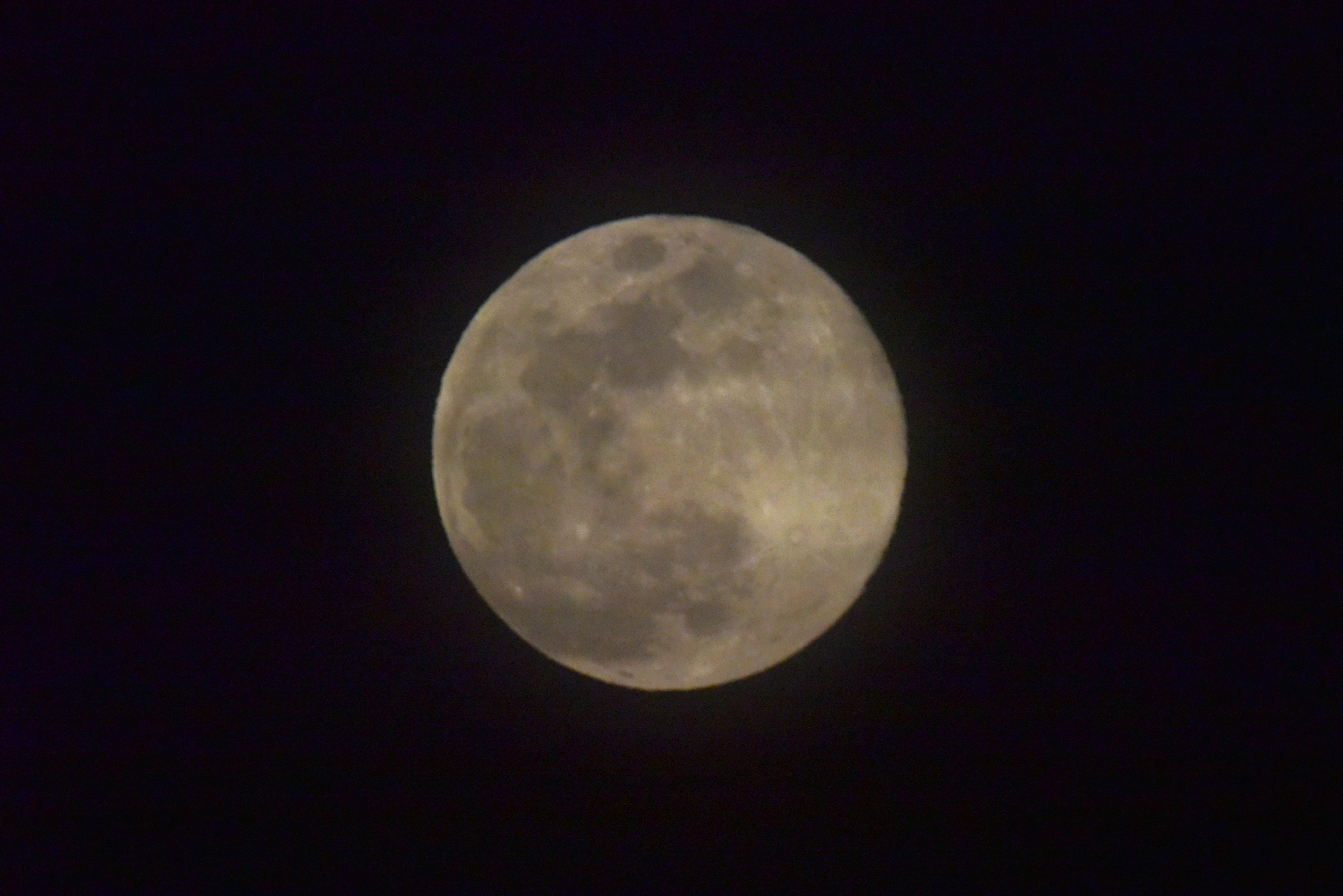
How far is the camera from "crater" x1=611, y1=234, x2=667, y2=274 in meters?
4.68

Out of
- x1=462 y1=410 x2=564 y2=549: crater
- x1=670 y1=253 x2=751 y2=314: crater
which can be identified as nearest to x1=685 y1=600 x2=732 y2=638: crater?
x1=462 y1=410 x2=564 y2=549: crater

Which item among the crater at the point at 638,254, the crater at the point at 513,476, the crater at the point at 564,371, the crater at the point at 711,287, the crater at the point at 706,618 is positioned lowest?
the crater at the point at 706,618

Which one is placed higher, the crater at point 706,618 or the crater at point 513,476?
the crater at point 513,476

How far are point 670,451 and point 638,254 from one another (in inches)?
45.5

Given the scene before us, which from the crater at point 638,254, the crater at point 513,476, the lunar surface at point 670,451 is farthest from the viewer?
the crater at point 638,254

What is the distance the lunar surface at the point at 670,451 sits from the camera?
4297 millimetres

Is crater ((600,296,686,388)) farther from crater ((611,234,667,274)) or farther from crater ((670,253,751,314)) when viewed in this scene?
crater ((611,234,667,274))

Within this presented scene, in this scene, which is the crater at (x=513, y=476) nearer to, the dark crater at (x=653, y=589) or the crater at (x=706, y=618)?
the dark crater at (x=653, y=589)

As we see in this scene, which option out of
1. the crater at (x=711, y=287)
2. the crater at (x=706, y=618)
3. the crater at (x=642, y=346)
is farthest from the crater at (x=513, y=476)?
the crater at (x=711, y=287)

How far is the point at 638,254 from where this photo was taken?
4.75 meters

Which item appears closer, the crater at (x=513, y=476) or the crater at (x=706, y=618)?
the crater at (x=513, y=476)

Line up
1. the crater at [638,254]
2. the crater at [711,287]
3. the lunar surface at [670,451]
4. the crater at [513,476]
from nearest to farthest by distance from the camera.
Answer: the lunar surface at [670,451] → the crater at [513,476] → the crater at [711,287] → the crater at [638,254]

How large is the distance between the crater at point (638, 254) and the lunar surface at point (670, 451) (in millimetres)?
13

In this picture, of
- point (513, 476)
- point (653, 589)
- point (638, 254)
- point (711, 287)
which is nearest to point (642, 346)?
point (711, 287)
